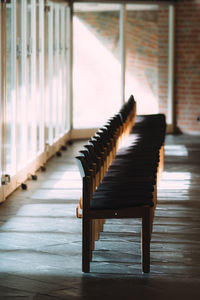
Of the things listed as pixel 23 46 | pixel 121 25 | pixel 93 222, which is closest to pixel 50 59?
pixel 23 46

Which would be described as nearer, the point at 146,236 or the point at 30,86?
the point at 146,236

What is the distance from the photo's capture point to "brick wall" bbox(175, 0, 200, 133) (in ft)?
42.9

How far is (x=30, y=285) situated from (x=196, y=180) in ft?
14.5

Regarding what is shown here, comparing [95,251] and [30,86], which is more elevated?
[30,86]

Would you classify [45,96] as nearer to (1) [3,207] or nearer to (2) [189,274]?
(1) [3,207]

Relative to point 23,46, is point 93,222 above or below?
below

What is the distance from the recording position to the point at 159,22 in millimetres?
13109

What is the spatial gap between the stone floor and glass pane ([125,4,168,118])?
526cm

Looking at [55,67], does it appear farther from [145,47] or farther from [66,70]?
[145,47]

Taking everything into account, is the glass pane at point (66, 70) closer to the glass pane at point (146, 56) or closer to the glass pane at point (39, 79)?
the glass pane at point (146, 56)

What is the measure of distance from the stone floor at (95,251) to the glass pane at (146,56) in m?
5.26

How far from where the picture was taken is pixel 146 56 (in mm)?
13062

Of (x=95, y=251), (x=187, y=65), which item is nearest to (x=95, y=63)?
(x=187, y=65)

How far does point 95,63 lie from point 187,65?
207 cm
